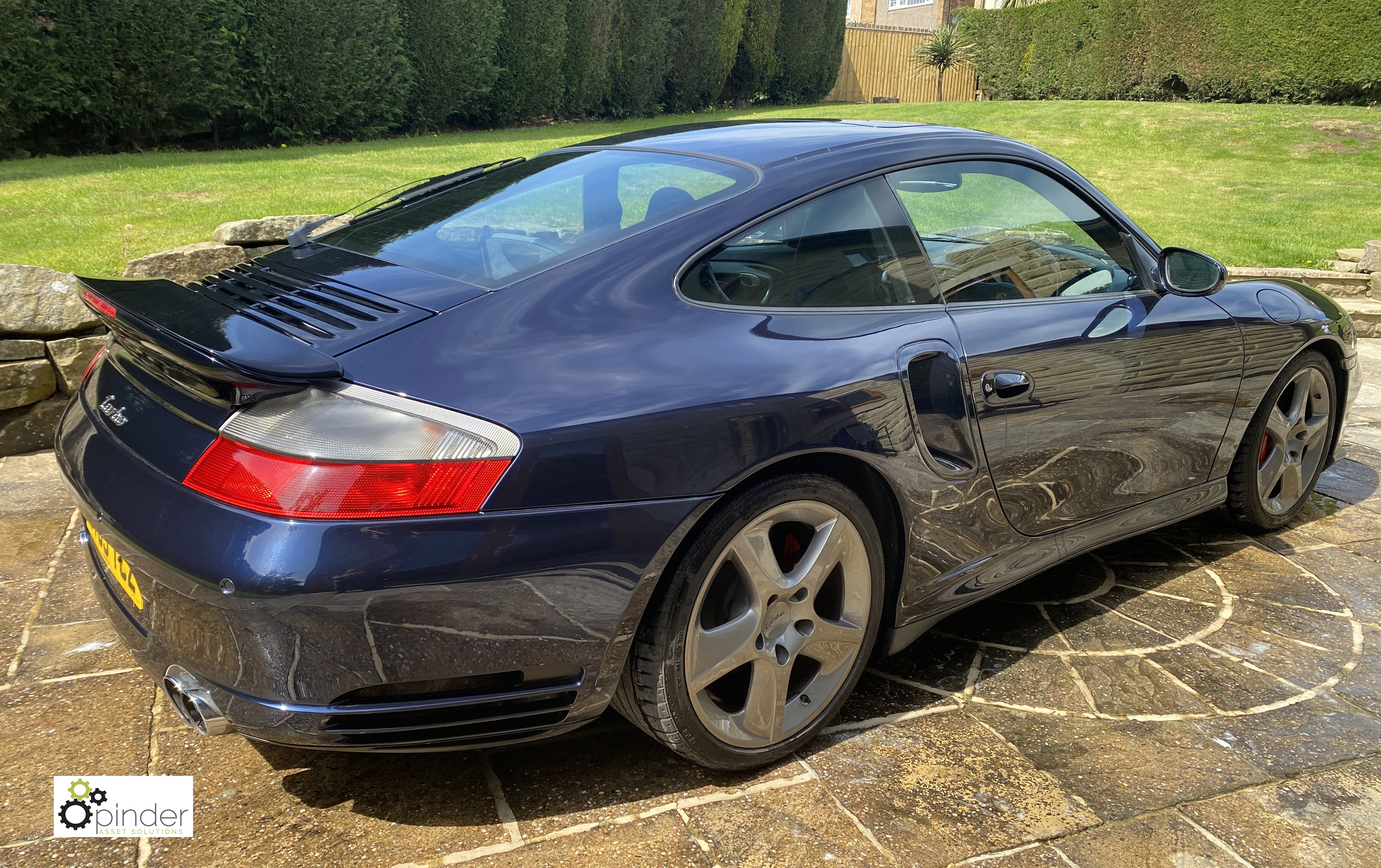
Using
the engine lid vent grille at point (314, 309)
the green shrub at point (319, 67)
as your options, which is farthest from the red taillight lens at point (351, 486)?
the green shrub at point (319, 67)

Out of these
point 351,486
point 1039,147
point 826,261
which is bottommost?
point 351,486

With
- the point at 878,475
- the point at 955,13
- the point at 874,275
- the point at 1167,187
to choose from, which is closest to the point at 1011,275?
the point at 874,275

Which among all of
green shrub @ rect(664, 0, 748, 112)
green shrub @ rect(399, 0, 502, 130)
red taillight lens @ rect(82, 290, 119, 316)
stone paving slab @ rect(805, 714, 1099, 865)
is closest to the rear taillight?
red taillight lens @ rect(82, 290, 119, 316)

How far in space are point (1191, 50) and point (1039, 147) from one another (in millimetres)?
9721

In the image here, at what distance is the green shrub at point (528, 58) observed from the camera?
1580 centimetres

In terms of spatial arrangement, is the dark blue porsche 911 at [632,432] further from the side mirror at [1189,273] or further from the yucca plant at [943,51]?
the yucca plant at [943,51]

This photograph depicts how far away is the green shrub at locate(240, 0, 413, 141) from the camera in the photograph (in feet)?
38.9

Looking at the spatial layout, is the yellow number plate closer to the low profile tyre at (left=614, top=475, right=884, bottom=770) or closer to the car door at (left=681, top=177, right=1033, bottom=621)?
the low profile tyre at (left=614, top=475, right=884, bottom=770)

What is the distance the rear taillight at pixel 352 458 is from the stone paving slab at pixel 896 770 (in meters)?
0.76

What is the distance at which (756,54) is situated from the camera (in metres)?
22.0

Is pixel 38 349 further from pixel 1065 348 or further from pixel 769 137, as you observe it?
pixel 1065 348

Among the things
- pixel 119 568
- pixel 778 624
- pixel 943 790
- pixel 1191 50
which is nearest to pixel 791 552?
pixel 778 624

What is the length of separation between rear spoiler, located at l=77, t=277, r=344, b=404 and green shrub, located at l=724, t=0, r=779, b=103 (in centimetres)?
2059

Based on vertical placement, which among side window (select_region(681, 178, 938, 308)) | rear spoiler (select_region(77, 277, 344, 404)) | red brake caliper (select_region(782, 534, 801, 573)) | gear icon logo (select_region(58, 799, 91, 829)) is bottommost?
gear icon logo (select_region(58, 799, 91, 829))
